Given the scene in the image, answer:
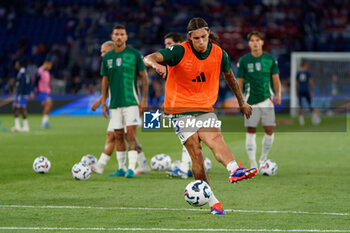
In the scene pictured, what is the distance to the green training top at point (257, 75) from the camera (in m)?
11.8

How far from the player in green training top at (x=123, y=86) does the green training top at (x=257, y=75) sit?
205 centimetres

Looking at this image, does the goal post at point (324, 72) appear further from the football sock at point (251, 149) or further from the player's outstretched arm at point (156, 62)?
the player's outstretched arm at point (156, 62)

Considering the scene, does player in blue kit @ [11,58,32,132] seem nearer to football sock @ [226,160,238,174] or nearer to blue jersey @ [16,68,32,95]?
blue jersey @ [16,68,32,95]

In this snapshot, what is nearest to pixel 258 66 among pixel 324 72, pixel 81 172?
pixel 81 172

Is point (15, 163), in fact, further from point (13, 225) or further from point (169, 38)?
point (13, 225)

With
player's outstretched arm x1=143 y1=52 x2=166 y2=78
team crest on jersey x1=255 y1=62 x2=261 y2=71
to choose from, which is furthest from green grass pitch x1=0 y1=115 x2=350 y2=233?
team crest on jersey x1=255 y1=62 x2=261 y2=71

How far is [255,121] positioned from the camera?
11.8 m

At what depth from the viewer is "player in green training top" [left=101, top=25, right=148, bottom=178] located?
10867 mm

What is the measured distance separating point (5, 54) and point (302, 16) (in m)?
17.2

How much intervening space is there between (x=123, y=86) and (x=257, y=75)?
8.37ft

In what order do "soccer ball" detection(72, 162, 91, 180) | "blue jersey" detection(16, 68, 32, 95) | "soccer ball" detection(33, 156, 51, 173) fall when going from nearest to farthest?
1. "soccer ball" detection(72, 162, 91, 180)
2. "soccer ball" detection(33, 156, 51, 173)
3. "blue jersey" detection(16, 68, 32, 95)

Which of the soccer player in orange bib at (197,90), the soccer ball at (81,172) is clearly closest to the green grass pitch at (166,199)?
the soccer ball at (81,172)

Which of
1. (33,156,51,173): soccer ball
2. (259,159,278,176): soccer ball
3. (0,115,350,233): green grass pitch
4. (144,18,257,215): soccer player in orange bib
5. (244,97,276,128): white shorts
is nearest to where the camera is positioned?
(0,115,350,233): green grass pitch

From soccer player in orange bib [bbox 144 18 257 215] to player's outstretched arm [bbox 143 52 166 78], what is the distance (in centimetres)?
29
